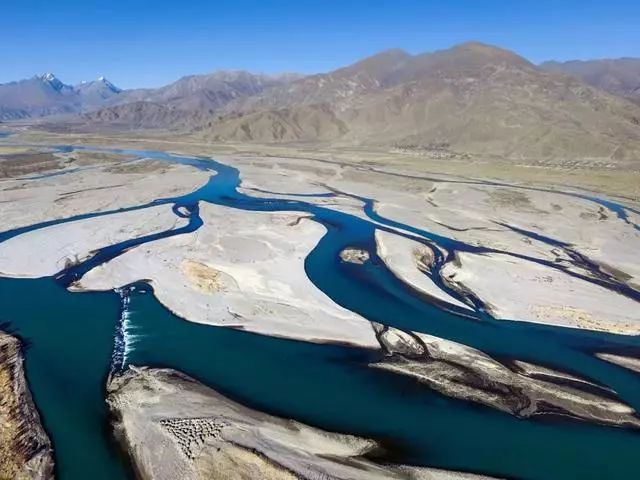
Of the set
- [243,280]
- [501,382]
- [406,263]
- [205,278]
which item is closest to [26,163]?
[205,278]

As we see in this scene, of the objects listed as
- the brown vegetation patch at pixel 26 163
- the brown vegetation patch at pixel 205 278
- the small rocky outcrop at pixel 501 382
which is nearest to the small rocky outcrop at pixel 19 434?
the brown vegetation patch at pixel 205 278

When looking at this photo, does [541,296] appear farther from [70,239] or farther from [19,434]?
[70,239]

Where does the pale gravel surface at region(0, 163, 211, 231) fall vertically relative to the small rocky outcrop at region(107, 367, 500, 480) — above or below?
above

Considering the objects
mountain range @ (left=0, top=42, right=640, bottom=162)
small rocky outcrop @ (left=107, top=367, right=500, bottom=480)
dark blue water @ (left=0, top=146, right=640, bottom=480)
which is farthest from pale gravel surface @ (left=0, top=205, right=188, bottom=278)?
mountain range @ (left=0, top=42, right=640, bottom=162)

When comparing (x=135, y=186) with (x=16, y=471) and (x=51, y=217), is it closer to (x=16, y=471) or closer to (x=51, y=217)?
(x=51, y=217)

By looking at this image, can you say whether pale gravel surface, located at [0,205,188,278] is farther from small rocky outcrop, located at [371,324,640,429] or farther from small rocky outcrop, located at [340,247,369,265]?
small rocky outcrop, located at [371,324,640,429]

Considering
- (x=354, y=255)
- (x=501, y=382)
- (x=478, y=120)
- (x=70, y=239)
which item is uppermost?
(x=478, y=120)

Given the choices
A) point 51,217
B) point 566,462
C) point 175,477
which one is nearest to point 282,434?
point 175,477
